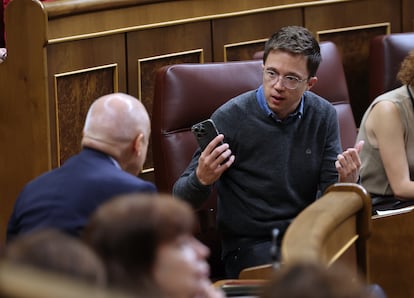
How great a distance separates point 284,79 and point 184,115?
1.28 feet

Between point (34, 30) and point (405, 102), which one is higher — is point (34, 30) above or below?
above

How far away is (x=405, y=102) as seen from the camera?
3195 millimetres

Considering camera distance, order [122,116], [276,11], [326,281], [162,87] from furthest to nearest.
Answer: [276,11] < [162,87] < [122,116] < [326,281]

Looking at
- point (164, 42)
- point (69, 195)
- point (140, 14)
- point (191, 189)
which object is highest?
point (140, 14)

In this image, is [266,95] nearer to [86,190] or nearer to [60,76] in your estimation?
[60,76]

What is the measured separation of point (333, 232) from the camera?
6.63ft

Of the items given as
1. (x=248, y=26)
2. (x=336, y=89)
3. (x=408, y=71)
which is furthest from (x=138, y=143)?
(x=248, y=26)

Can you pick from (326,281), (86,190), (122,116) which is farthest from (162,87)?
(326,281)

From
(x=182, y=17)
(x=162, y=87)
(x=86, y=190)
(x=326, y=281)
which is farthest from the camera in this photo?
(x=182, y=17)

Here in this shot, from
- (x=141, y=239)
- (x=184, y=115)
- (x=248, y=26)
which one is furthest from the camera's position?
(x=248, y=26)

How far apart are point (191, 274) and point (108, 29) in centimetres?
206

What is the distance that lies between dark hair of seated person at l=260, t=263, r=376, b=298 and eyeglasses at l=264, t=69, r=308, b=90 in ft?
5.60

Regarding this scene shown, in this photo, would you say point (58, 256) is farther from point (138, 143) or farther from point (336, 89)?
point (336, 89)

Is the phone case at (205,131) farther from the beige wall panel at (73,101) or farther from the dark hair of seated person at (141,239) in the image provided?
the dark hair of seated person at (141,239)
